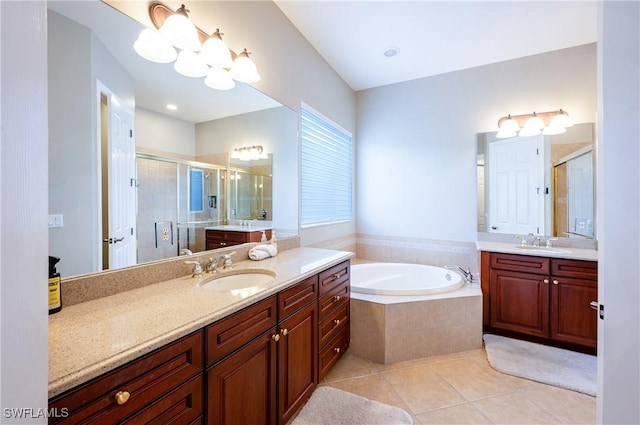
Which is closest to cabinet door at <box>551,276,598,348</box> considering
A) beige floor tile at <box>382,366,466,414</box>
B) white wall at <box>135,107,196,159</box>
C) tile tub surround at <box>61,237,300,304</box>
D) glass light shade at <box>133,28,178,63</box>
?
beige floor tile at <box>382,366,466,414</box>

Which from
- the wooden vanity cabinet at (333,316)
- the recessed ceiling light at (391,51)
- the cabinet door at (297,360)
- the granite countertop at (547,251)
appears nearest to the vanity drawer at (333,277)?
the wooden vanity cabinet at (333,316)

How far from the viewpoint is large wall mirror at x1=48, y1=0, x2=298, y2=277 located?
1039 millimetres

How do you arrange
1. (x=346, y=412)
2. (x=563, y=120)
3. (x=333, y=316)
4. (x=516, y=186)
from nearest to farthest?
(x=346, y=412), (x=333, y=316), (x=563, y=120), (x=516, y=186)

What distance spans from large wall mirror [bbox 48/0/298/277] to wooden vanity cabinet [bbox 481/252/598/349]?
2377 millimetres

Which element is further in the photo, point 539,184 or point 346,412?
point 539,184

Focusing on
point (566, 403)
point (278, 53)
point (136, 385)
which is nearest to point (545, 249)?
point (566, 403)

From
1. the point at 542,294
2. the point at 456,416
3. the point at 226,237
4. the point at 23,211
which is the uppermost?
the point at 23,211

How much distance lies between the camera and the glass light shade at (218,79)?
67.1 inches

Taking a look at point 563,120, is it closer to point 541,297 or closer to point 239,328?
point 541,297

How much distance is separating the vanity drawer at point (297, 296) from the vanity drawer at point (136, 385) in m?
0.49

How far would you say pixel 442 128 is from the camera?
3.31 metres

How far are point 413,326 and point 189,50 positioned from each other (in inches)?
99.5

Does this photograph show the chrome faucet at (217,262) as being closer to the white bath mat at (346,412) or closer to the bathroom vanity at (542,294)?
the white bath mat at (346,412)

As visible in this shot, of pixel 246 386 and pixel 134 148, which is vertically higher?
pixel 134 148
